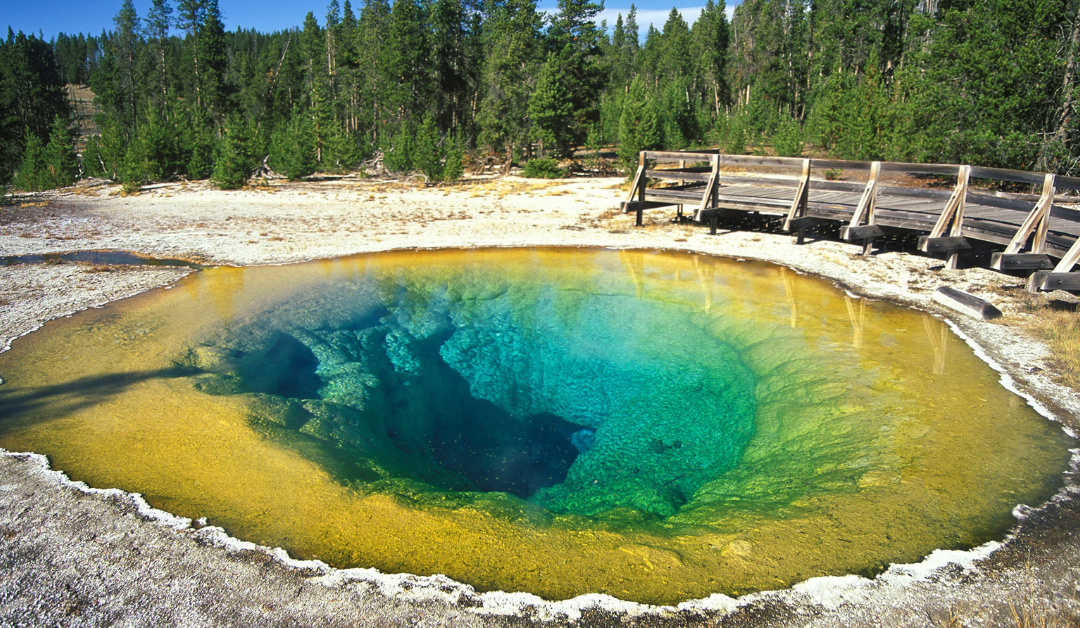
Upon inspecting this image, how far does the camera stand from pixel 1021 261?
341 inches

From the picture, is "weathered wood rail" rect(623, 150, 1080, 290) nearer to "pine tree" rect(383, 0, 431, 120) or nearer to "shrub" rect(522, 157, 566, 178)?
"shrub" rect(522, 157, 566, 178)

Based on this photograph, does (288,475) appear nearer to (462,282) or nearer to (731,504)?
(731,504)

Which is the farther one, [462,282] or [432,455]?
[462,282]

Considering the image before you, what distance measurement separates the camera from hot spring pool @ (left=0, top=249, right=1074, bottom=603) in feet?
14.6

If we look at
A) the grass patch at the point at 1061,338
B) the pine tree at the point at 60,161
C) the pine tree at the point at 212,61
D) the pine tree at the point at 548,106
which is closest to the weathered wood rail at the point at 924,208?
the grass patch at the point at 1061,338

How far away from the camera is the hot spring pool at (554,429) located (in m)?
4.46

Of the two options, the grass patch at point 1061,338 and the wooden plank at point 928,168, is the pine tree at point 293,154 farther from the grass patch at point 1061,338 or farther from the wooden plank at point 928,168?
the grass patch at point 1061,338

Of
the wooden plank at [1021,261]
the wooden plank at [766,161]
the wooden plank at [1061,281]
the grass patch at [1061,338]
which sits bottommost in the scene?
the grass patch at [1061,338]

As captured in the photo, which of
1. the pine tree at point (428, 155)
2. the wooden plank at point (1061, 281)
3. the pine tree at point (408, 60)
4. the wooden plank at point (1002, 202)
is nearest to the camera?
the wooden plank at point (1061, 281)

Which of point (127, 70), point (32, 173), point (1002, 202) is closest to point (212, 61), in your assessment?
point (127, 70)

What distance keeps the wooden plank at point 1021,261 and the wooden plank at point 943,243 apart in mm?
1772

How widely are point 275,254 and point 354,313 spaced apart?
4973 mm

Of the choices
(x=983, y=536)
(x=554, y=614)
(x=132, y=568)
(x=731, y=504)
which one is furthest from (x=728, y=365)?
(x=132, y=568)

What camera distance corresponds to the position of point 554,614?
12.2 feet
